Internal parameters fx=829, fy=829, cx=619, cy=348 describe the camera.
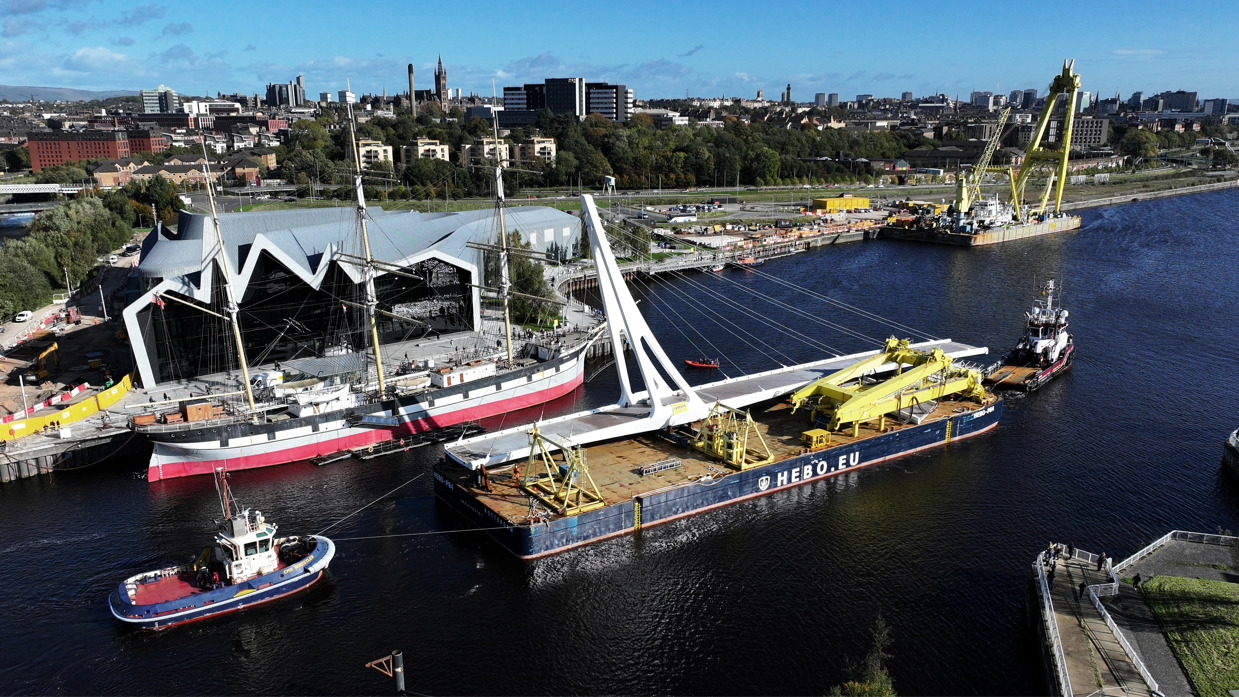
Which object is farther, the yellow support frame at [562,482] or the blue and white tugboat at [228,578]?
the yellow support frame at [562,482]

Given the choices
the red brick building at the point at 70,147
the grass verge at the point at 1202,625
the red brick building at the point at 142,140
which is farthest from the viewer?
the red brick building at the point at 142,140

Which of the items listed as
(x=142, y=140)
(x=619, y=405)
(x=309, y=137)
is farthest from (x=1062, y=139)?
(x=142, y=140)

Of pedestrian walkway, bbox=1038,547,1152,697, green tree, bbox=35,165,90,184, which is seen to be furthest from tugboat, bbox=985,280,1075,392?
green tree, bbox=35,165,90,184

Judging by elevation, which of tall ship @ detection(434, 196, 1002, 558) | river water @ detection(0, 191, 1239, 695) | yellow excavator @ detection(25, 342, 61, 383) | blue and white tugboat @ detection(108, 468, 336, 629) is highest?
yellow excavator @ detection(25, 342, 61, 383)

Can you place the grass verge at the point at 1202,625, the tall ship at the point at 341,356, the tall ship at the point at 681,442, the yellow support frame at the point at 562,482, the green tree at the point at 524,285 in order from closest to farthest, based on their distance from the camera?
the grass verge at the point at 1202,625 < the yellow support frame at the point at 562,482 < the tall ship at the point at 681,442 < the tall ship at the point at 341,356 < the green tree at the point at 524,285

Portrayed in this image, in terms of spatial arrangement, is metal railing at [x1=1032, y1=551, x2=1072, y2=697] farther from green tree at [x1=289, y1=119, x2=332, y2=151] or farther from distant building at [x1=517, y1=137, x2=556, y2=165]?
green tree at [x1=289, y1=119, x2=332, y2=151]

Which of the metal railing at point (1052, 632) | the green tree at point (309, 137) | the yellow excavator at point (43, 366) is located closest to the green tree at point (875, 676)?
the metal railing at point (1052, 632)

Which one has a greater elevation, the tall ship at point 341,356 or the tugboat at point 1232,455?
the tall ship at point 341,356

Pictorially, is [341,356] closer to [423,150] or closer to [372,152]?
[372,152]

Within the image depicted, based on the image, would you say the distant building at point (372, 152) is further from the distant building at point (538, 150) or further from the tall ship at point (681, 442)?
the tall ship at point (681, 442)
